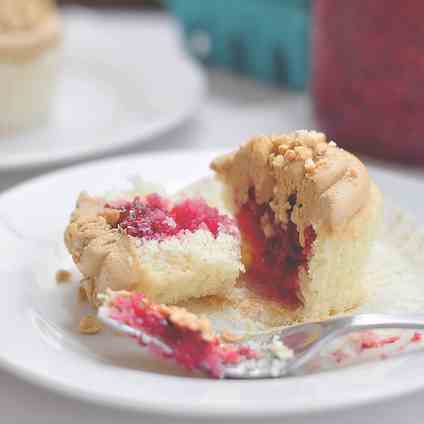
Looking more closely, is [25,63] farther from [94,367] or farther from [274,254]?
[94,367]

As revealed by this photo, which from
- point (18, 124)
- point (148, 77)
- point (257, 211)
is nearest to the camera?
point (257, 211)

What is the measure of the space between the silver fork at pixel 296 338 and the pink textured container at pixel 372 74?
939mm

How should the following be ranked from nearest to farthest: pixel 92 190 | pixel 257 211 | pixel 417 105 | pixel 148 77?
pixel 257 211 → pixel 92 190 → pixel 417 105 → pixel 148 77

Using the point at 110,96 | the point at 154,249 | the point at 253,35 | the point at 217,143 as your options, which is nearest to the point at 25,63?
the point at 110,96

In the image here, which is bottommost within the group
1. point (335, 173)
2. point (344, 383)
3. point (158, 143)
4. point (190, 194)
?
point (158, 143)

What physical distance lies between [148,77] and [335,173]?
1447 mm

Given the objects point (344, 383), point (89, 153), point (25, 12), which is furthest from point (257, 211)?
point (25, 12)

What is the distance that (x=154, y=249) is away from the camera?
4.33ft

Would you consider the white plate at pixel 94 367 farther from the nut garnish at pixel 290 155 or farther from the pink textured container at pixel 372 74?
the pink textured container at pixel 372 74

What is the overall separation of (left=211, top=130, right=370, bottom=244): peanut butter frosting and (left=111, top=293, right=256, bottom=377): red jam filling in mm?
295

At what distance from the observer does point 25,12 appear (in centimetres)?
242

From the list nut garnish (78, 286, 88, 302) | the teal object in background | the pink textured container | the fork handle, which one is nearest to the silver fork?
the fork handle

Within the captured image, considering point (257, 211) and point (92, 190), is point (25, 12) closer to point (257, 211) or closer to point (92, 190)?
point (92, 190)

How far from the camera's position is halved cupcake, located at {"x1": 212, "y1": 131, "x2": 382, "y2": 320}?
52.2 inches
